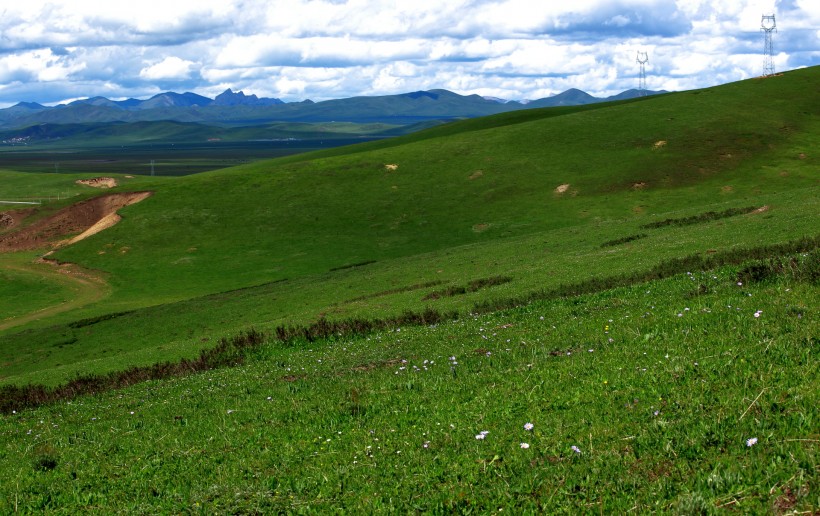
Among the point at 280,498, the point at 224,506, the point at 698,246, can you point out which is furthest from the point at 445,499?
the point at 698,246

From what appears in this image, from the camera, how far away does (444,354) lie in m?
18.8

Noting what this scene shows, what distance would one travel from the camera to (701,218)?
176 feet

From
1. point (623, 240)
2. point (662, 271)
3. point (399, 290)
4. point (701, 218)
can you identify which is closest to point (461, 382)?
point (662, 271)

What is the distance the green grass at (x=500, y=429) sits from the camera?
9180mm

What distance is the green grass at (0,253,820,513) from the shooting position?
9180 mm

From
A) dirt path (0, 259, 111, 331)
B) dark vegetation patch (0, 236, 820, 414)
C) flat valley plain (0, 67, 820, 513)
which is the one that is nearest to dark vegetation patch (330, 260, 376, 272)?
flat valley plain (0, 67, 820, 513)

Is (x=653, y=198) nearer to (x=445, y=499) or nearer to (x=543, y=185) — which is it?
(x=543, y=185)

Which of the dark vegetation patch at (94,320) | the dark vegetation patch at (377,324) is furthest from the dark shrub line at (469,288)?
the dark vegetation patch at (94,320)

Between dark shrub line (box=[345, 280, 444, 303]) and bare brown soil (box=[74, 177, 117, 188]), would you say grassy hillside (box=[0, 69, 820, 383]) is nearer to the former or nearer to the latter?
dark shrub line (box=[345, 280, 444, 303])

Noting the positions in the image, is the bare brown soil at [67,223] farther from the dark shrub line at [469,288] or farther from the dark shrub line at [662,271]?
the dark shrub line at [662,271]

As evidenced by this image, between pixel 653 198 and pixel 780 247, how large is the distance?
43240 mm

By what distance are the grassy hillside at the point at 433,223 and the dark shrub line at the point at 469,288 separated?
0.93m

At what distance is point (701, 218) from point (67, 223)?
254 ft

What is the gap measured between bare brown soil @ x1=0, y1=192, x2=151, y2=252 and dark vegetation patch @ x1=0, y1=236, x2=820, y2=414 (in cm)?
6261
